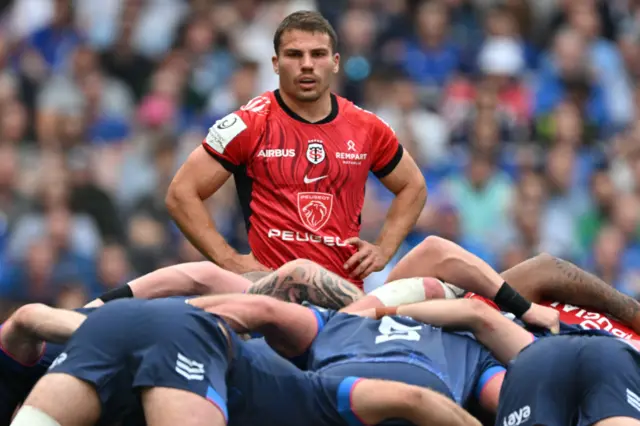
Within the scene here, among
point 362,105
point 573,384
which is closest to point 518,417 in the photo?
point 573,384

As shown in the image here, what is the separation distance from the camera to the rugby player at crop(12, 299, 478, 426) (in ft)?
18.0

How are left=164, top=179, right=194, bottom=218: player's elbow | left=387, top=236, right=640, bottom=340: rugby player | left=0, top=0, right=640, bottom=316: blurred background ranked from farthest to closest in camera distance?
left=0, top=0, right=640, bottom=316: blurred background < left=164, top=179, right=194, bottom=218: player's elbow < left=387, top=236, right=640, bottom=340: rugby player

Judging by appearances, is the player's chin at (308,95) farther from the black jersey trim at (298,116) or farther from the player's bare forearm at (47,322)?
the player's bare forearm at (47,322)

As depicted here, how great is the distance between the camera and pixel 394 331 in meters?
6.36

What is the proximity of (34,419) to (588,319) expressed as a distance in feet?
10.2

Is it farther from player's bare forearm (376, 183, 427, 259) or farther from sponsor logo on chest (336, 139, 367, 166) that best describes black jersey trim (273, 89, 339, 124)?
player's bare forearm (376, 183, 427, 259)

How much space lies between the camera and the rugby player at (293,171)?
774 cm

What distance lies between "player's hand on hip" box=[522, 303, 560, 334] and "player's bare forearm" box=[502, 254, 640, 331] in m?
0.52

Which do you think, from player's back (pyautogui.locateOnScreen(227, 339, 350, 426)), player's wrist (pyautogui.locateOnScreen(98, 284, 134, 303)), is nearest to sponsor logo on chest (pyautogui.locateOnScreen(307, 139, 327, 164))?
player's wrist (pyautogui.locateOnScreen(98, 284, 134, 303))

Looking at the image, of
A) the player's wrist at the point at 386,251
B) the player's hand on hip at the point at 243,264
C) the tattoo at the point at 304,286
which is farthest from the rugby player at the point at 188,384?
the player's wrist at the point at 386,251

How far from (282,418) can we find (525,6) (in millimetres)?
8732

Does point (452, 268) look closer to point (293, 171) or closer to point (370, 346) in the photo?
point (370, 346)

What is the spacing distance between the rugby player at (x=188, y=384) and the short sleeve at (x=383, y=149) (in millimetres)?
2436

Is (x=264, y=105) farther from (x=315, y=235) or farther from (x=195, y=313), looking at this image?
(x=195, y=313)
